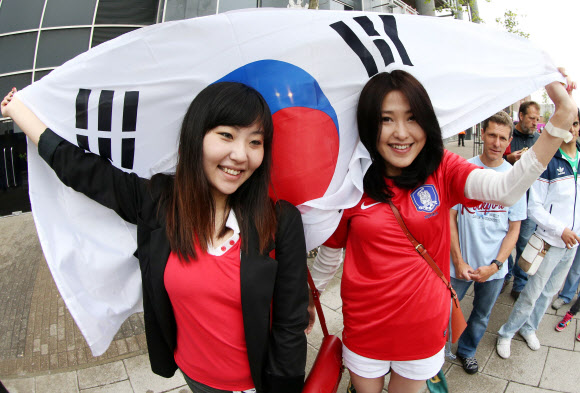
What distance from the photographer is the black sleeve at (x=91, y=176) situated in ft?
4.62

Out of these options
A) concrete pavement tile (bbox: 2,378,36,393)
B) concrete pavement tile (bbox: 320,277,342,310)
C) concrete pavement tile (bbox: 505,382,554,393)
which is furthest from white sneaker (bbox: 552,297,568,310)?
concrete pavement tile (bbox: 2,378,36,393)

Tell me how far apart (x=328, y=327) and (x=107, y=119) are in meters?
2.75

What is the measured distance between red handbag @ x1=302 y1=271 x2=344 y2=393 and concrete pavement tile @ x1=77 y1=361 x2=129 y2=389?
1966 millimetres

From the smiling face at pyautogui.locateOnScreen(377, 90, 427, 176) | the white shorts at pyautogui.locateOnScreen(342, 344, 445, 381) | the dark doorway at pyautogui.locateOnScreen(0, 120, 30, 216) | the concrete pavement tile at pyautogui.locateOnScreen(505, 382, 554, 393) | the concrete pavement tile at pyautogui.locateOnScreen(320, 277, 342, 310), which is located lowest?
the dark doorway at pyautogui.locateOnScreen(0, 120, 30, 216)

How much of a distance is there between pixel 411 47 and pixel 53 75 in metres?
1.61

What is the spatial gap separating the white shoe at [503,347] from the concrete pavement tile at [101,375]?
3166 mm

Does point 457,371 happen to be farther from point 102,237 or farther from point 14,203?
point 14,203

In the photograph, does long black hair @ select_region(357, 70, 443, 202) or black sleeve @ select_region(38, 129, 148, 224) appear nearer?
black sleeve @ select_region(38, 129, 148, 224)

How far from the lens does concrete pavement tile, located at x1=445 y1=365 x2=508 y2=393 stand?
280cm

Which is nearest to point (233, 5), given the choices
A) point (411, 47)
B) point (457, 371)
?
point (411, 47)

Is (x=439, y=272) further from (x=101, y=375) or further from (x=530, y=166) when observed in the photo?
(x=101, y=375)

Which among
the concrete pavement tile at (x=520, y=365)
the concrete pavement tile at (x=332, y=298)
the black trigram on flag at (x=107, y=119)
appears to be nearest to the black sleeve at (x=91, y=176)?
the black trigram on flag at (x=107, y=119)

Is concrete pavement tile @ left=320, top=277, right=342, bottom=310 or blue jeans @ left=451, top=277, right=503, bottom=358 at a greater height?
blue jeans @ left=451, top=277, right=503, bottom=358

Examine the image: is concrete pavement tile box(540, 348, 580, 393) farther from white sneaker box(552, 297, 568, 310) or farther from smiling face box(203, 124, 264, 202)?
smiling face box(203, 124, 264, 202)
